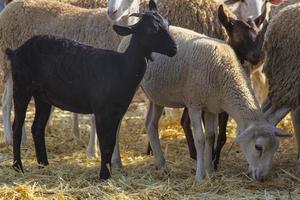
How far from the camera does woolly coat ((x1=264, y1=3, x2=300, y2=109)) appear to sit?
6598 millimetres

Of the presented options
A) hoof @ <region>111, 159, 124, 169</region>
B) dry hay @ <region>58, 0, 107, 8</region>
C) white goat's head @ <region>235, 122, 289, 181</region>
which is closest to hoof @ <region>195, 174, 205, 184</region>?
white goat's head @ <region>235, 122, 289, 181</region>

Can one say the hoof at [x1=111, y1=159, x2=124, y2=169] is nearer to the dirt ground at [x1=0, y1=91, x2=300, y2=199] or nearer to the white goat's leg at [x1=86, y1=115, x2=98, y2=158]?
the dirt ground at [x1=0, y1=91, x2=300, y2=199]

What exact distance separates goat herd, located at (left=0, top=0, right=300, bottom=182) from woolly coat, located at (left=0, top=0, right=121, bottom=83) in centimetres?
52

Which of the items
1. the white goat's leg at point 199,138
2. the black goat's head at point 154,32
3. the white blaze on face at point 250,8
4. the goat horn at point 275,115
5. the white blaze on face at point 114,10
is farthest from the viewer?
the white blaze on face at point 250,8

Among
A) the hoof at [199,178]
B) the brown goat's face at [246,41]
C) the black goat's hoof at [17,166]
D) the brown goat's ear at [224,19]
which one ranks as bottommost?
the hoof at [199,178]

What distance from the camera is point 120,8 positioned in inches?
297

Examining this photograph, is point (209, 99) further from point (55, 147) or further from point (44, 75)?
point (55, 147)

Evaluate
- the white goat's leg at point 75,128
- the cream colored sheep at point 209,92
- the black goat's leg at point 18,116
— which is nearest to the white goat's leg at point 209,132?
the cream colored sheep at point 209,92

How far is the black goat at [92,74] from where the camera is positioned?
6.16 meters

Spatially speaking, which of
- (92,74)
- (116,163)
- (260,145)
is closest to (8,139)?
(116,163)

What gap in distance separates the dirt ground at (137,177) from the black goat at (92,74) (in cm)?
33

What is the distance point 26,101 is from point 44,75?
35 cm

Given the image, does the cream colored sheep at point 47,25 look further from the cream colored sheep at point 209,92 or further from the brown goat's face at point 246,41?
the brown goat's face at point 246,41

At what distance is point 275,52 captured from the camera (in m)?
6.80
